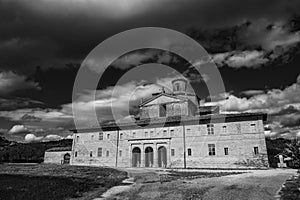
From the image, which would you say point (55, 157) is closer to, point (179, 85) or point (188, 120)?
point (179, 85)

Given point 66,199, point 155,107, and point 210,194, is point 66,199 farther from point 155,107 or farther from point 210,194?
point 155,107

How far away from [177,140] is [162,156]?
11.6ft

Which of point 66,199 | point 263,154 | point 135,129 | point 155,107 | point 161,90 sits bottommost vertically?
point 66,199

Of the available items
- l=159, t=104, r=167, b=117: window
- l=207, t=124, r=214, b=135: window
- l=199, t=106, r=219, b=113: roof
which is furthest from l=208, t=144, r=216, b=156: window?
l=199, t=106, r=219, b=113: roof

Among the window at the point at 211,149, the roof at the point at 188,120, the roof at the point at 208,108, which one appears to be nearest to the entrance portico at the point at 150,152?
the roof at the point at 188,120

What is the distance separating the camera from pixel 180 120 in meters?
34.5

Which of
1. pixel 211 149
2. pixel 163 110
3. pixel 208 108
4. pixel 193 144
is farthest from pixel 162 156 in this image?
pixel 208 108

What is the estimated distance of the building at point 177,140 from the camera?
30.4m

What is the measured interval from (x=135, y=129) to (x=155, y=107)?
729cm

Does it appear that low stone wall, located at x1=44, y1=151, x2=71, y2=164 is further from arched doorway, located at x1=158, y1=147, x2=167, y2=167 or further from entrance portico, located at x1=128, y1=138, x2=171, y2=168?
arched doorway, located at x1=158, y1=147, x2=167, y2=167

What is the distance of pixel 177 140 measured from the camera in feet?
112

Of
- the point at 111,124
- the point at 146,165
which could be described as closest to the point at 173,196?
the point at 146,165

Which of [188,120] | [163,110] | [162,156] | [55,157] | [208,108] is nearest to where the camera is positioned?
[188,120]

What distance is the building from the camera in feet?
99.8
